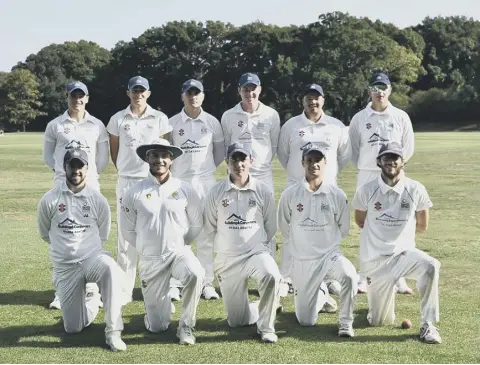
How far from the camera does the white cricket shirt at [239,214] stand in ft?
21.1

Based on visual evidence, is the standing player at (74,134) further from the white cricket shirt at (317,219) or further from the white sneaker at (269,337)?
the white sneaker at (269,337)

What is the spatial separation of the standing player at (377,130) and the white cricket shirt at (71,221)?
322 centimetres

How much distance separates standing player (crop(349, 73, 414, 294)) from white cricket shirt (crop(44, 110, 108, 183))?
10.3 ft

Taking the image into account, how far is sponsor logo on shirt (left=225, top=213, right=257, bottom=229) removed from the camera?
644 centimetres

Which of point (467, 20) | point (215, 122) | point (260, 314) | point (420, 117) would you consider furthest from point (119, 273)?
point (467, 20)

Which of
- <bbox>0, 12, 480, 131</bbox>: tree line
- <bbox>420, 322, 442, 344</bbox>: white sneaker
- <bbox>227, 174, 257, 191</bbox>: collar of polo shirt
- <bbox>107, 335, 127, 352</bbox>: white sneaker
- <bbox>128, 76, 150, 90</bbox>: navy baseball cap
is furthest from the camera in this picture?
<bbox>0, 12, 480, 131</bbox>: tree line

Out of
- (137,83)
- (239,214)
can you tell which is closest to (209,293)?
(239,214)

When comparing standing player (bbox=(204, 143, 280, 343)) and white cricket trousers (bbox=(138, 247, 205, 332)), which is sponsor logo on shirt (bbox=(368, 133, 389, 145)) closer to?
standing player (bbox=(204, 143, 280, 343))

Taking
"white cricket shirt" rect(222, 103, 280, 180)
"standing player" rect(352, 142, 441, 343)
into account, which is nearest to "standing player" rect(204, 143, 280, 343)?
"standing player" rect(352, 142, 441, 343)

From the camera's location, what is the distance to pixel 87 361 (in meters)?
5.41

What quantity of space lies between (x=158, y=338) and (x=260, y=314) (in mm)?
971

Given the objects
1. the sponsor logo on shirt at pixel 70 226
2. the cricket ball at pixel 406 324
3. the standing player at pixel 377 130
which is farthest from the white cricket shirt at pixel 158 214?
the standing player at pixel 377 130

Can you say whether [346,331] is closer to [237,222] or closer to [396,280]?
[396,280]

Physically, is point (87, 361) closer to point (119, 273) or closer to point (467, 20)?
point (119, 273)
